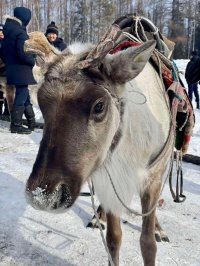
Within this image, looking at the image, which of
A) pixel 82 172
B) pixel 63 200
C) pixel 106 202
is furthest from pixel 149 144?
pixel 63 200

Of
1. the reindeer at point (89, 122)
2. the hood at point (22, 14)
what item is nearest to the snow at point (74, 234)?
the reindeer at point (89, 122)

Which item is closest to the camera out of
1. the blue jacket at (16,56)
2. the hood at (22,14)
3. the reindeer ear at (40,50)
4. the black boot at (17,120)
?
the reindeer ear at (40,50)

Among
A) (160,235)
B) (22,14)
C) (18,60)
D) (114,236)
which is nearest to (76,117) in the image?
(114,236)

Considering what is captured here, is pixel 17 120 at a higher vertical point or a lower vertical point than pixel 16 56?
lower

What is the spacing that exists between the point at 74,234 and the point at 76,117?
216 cm

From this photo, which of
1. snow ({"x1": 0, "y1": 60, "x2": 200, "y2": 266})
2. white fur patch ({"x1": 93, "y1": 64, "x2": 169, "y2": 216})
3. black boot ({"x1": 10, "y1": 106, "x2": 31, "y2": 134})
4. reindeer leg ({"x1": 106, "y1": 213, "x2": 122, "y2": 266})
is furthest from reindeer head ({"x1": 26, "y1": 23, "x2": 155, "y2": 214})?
black boot ({"x1": 10, "y1": 106, "x2": 31, "y2": 134})

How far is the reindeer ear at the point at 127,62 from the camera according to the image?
96.0 inches

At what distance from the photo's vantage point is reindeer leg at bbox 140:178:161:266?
3.47 meters

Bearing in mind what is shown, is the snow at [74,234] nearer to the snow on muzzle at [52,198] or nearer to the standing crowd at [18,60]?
the snow on muzzle at [52,198]

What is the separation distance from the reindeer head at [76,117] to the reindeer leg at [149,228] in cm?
102

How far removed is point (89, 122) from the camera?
95.9 inches

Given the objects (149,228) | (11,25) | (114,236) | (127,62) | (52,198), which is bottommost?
(114,236)

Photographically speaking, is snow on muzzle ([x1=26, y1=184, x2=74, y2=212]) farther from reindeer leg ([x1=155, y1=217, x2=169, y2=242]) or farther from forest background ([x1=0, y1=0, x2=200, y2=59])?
forest background ([x1=0, y1=0, x2=200, y2=59])

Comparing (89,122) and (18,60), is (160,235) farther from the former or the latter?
(18,60)
